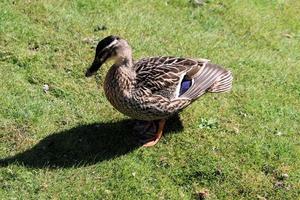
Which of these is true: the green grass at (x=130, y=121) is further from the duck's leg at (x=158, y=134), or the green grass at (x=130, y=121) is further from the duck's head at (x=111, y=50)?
the duck's head at (x=111, y=50)

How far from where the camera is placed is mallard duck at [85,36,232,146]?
289 inches

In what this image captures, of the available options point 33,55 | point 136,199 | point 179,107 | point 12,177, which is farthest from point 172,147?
point 33,55

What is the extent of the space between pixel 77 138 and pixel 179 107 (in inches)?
56.6

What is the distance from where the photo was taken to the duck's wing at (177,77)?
24.6 ft

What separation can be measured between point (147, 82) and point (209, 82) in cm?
92

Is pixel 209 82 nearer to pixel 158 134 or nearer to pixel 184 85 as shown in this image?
pixel 184 85

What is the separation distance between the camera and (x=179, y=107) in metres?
7.63

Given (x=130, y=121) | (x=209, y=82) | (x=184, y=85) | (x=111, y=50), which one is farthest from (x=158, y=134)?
(x=111, y=50)

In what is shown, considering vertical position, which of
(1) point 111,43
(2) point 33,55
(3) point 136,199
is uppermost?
(1) point 111,43

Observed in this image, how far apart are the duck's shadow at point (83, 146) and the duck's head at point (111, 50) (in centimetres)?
96

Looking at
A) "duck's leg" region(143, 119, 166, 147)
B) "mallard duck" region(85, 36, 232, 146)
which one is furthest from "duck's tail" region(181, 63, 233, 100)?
"duck's leg" region(143, 119, 166, 147)

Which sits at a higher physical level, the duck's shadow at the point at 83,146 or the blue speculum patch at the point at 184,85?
the blue speculum patch at the point at 184,85

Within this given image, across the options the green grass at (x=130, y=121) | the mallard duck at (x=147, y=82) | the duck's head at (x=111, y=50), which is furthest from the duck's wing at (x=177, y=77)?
the green grass at (x=130, y=121)

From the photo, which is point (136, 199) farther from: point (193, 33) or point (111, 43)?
point (193, 33)
